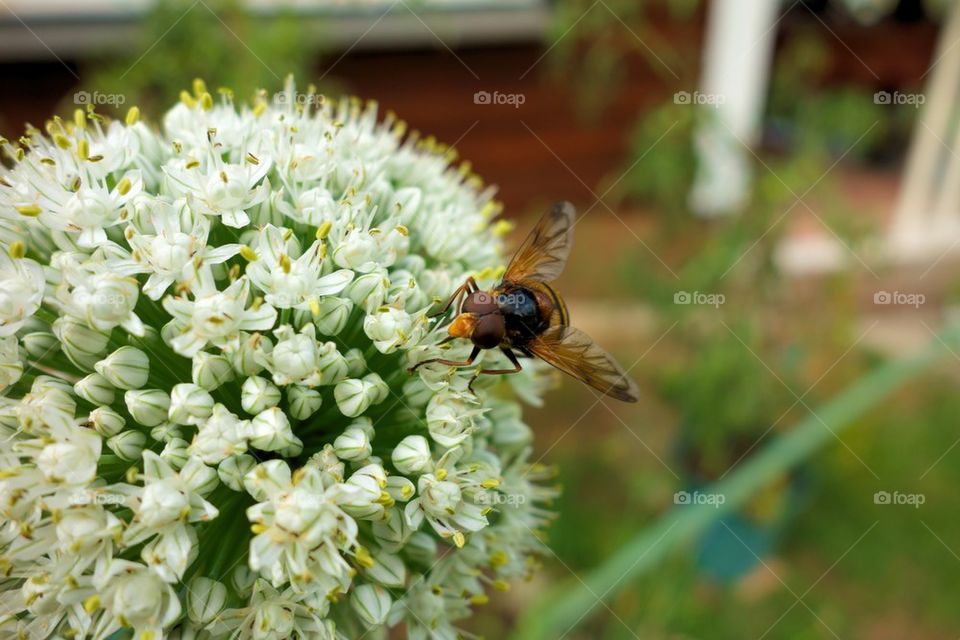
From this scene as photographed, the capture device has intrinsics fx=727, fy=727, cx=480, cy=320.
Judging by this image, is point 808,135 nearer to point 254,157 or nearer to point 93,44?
point 254,157

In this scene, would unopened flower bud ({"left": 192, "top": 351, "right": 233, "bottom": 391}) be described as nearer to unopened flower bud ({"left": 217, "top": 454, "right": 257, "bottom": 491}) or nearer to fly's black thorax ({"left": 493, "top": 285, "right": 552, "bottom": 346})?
unopened flower bud ({"left": 217, "top": 454, "right": 257, "bottom": 491})

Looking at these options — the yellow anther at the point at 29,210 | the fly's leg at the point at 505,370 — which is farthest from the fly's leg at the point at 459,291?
the yellow anther at the point at 29,210

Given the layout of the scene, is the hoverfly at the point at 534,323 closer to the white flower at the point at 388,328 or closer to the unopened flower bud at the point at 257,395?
the white flower at the point at 388,328

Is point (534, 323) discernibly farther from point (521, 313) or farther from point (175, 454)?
point (175, 454)

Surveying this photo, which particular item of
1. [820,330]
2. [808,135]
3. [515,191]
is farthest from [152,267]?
[515,191]

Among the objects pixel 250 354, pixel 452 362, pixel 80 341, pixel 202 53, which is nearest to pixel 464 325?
pixel 452 362

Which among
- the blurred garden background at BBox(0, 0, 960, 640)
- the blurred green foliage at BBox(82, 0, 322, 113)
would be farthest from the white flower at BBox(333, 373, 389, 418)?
the blurred green foliage at BBox(82, 0, 322, 113)
